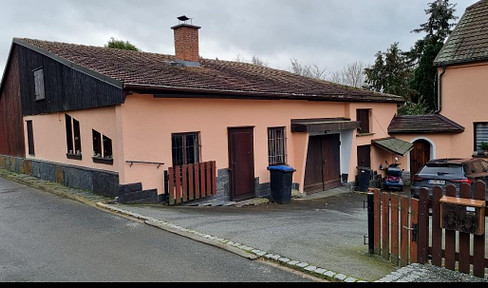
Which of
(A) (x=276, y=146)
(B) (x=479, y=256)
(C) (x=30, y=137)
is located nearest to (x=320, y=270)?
(B) (x=479, y=256)

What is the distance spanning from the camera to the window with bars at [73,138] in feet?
39.8

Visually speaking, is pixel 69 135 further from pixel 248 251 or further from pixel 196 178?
pixel 248 251

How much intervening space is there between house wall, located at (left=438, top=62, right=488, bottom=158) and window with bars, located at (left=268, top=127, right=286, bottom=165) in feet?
29.6

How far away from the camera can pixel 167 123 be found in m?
10.3

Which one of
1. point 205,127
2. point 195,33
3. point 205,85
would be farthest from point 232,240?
point 195,33

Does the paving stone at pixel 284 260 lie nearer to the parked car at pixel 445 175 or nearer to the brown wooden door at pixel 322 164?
the parked car at pixel 445 175

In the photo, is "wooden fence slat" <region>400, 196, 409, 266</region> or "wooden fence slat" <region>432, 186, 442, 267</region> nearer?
"wooden fence slat" <region>432, 186, 442, 267</region>

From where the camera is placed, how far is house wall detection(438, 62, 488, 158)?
16.7 meters

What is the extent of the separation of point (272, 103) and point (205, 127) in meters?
3.23

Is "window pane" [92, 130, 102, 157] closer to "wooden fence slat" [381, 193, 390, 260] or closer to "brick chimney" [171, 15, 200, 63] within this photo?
"brick chimney" [171, 15, 200, 63]

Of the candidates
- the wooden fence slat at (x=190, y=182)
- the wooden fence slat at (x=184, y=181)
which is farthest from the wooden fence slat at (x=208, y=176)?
the wooden fence slat at (x=184, y=181)

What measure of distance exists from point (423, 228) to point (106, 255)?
4725mm

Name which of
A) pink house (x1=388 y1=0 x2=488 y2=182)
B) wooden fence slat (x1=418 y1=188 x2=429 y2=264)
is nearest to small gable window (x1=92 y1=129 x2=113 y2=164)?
wooden fence slat (x1=418 y1=188 x2=429 y2=264)

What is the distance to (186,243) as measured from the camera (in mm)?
6414
